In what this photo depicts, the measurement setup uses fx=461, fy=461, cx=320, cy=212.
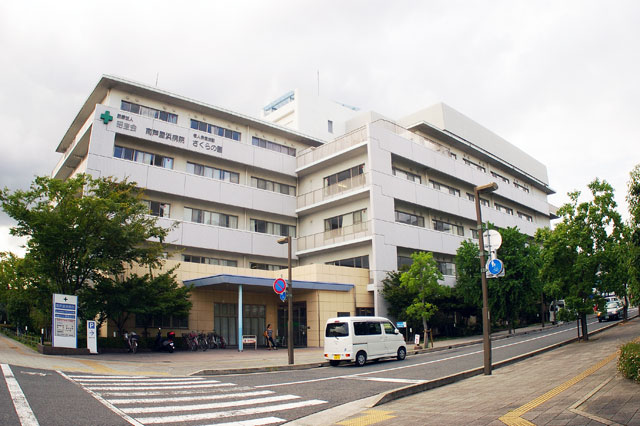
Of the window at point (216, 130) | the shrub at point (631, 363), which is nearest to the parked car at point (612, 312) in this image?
the shrub at point (631, 363)

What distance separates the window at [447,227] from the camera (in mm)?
41125

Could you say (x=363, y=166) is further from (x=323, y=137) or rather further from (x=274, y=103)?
(x=274, y=103)

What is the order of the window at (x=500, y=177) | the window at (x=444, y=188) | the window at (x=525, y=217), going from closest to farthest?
the window at (x=444, y=188) → the window at (x=500, y=177) → the window at (x=525, y=217)

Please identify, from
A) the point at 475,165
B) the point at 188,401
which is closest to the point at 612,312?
the point at 475,165

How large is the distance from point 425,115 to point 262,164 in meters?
18.9

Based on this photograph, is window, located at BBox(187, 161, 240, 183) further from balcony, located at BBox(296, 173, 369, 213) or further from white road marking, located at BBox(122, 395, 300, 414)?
white road marking, located at BBox(122, 395, 300, 414)

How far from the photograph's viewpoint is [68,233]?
20.7 meters

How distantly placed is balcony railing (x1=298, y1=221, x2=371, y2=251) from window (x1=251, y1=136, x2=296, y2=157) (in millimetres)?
8204

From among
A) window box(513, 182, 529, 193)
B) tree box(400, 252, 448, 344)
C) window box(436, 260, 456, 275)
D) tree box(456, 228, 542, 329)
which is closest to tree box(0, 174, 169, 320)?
tree box(400, 252, 448, 344)

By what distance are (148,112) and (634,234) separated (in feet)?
107

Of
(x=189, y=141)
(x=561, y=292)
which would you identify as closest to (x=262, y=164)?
(x=189, y=141)

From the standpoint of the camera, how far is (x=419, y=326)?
108 ft

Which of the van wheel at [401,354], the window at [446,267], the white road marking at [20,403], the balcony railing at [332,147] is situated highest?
the balcony railing at [332,147]

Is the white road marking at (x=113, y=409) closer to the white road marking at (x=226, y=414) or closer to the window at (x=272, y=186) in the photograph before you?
the white road marking at (x=226, y=414)
